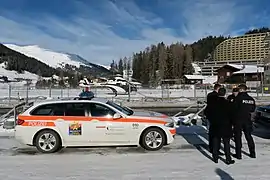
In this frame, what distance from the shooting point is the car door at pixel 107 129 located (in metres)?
8.42

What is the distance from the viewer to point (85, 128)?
840 cm

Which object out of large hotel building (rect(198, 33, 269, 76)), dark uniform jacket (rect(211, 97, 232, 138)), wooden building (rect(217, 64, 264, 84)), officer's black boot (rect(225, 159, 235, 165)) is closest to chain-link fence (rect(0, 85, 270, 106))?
officer's black boot (rect(225, 159, 235, 165))

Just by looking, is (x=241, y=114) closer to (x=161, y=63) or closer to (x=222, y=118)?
Result: (x=222, y=118)

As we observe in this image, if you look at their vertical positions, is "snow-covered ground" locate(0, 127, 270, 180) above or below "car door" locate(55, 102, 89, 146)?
below

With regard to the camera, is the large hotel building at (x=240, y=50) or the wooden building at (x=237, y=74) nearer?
the wooden building at (x=237, y=74)

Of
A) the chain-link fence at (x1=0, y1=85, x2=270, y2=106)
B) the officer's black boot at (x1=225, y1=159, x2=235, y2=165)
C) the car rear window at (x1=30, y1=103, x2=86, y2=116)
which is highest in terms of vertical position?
the chain-link fence at (x1=0, y1=85, x2=270, y2=106)

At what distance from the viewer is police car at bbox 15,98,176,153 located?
8414 millimetres

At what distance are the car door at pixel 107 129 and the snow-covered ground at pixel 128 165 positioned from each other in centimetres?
32

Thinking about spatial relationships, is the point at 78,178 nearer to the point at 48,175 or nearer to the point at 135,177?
the point at 48,175

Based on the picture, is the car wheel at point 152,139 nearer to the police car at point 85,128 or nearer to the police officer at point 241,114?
the police car at point 85,128

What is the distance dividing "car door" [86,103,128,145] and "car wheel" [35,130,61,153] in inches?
35.0

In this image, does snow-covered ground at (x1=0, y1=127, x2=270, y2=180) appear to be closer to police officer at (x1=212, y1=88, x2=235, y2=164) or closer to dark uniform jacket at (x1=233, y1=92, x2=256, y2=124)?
police officer at (x1=212, y1=88, x2=235, y2=164)

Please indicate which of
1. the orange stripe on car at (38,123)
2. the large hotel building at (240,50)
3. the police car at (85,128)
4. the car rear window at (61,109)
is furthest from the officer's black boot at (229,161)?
the large hotel building at (240,50)

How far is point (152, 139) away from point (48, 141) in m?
2.66
